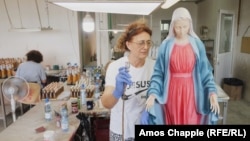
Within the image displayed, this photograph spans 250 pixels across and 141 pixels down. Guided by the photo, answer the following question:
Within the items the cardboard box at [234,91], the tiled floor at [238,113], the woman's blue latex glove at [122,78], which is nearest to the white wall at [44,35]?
the tiled floor at [238,113]

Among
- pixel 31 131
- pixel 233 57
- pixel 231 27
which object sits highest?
pixel 231 27

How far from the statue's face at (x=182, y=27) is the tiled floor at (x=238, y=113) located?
9.97ft

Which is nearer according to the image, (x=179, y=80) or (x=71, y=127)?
(x=179, y=80)

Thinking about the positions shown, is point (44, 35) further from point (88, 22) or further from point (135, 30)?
point (135, 30)

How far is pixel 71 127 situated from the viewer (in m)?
1.90

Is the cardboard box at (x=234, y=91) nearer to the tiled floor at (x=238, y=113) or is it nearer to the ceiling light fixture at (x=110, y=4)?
the tiled floor at (x=238, y=113)

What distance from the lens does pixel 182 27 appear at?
1121 millimetres

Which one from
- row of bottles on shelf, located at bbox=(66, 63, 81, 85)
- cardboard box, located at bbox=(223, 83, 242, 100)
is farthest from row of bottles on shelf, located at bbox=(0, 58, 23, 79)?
cardboard box, located at bbox=(223, 83, 242, 100)

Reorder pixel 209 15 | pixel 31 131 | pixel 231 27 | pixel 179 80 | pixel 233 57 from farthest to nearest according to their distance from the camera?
pixel 209 15, pixel 233 57, pixel 231 27, pixel 31 131, pixel 179 80

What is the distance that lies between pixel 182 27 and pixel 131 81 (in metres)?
0.42

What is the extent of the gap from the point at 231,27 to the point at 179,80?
4.31m

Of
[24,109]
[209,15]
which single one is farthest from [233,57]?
[24,109]

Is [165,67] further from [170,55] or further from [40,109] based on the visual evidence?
[40,109]

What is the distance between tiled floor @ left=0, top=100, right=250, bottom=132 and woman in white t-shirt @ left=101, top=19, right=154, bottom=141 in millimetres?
2833
